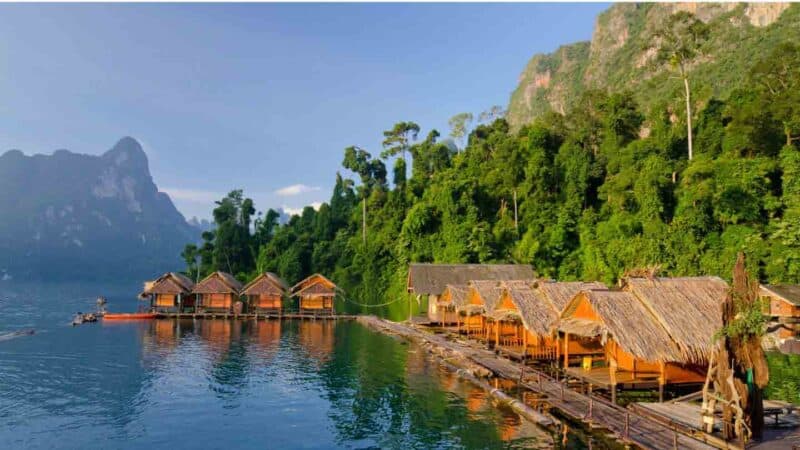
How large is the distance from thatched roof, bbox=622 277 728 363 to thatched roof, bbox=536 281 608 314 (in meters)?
3.63

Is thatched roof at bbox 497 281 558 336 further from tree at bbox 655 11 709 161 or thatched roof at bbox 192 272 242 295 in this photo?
thatched roof at bbox 192 272 242 295

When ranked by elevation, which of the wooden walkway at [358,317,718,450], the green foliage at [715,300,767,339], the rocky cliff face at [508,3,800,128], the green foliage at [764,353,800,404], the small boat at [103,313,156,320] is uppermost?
the rocky cliff face at [508,3,800,128]

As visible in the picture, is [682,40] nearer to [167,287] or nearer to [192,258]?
[167,287]

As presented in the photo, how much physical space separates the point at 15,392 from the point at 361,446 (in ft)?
57.8

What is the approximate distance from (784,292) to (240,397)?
33.9 m

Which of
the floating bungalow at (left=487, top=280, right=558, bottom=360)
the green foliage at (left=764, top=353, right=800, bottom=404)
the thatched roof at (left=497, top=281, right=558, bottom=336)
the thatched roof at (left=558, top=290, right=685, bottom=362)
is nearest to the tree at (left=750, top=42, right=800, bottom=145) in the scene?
the green foliage at (left=764, top=353, right=800, bottom=404)

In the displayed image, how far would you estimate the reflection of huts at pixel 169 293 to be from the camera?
163 ft

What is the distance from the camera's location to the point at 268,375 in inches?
1029

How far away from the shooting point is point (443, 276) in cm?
4247

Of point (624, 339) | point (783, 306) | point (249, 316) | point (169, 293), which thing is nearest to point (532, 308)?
point (624, 339)

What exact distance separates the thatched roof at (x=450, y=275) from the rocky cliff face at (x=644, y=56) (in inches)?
991

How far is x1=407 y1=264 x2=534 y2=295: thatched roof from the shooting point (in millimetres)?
41375

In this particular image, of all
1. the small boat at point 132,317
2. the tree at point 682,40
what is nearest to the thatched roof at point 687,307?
the tree at point 682,40

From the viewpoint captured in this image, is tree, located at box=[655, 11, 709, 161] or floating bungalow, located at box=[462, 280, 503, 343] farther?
tree, located at box=[655, 11, 709, 161]
